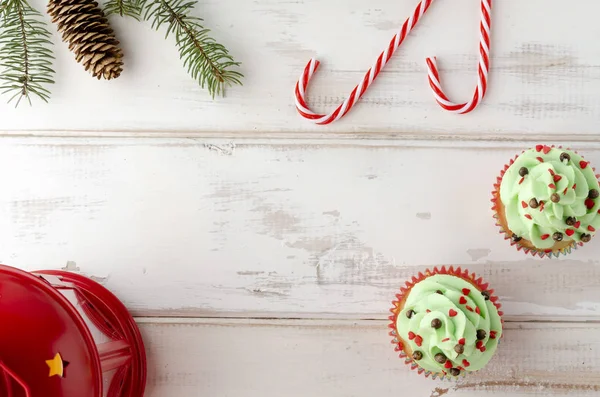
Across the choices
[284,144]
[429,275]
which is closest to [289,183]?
[284,144]

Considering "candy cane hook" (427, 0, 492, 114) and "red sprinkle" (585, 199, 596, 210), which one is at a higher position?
"candy cane hook" (427, 0, 492, 114)

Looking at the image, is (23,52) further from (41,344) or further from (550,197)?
(550,197)

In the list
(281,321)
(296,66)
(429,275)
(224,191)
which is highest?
(296,66)

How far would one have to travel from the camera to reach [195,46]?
3.70 ft

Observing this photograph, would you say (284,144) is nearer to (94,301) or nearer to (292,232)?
(292,232)

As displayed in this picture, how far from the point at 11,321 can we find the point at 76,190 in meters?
0.42

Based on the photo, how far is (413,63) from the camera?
1184 millimetres

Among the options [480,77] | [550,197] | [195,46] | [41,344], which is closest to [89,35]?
[195,46]

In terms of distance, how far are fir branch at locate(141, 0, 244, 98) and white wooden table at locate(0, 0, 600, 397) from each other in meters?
0.03

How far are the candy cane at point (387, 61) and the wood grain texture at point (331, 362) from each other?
1.38 feet

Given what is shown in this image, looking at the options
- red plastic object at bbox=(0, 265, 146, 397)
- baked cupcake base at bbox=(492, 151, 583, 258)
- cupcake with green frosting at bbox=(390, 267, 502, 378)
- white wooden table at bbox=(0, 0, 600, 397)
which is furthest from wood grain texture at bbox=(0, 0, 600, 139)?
red plastic object at bbox=(0, 265, 146, 397)

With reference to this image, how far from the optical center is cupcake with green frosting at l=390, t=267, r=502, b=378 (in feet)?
3.23

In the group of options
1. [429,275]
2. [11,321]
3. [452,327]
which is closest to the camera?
[11,321]

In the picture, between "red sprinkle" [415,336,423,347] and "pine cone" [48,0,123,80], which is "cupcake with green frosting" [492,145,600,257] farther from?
"pine cone" [48,0,123,80]
